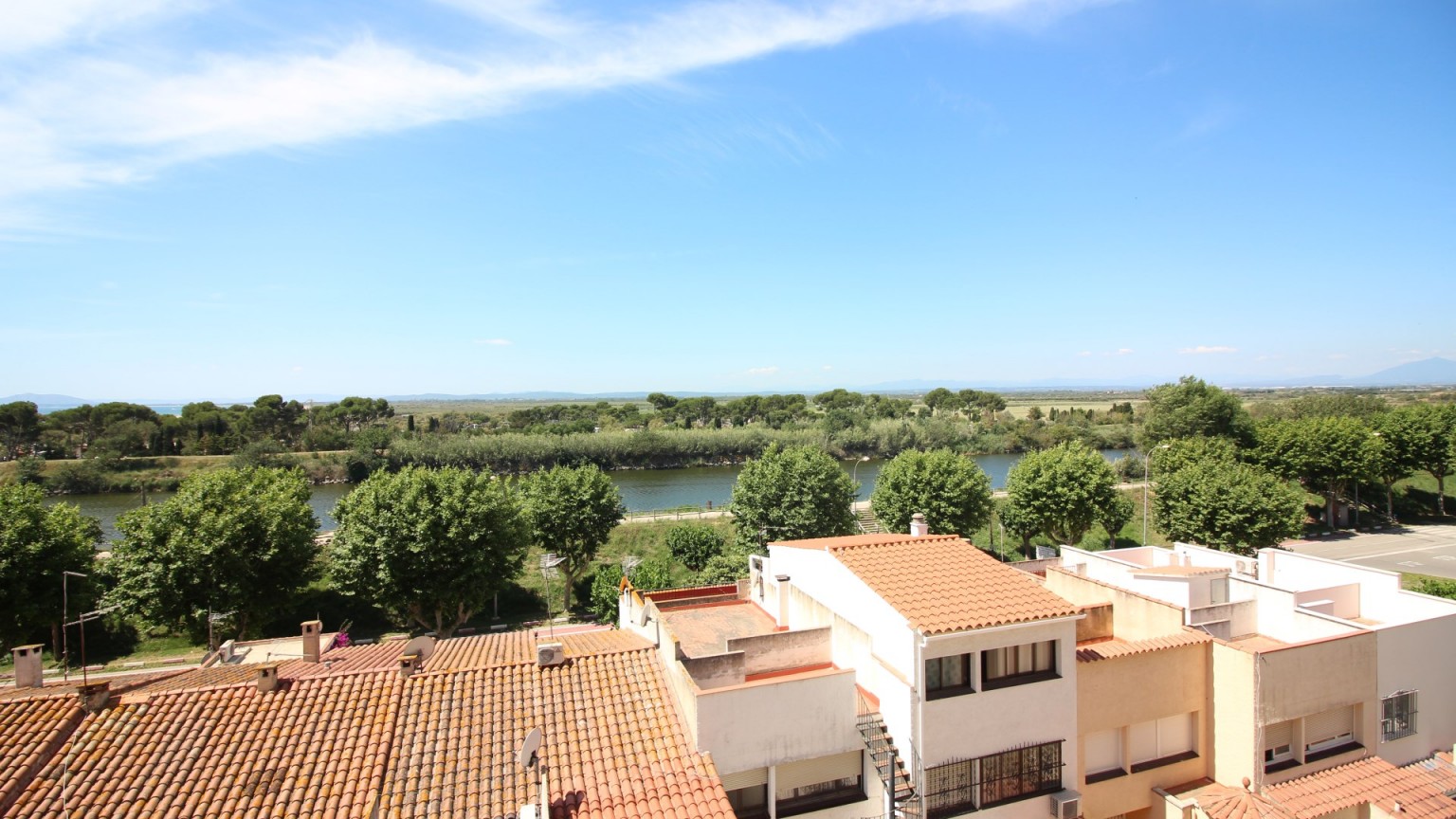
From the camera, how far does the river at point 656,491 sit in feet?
155

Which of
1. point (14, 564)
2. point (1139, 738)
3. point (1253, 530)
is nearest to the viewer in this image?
point (1139, 738)

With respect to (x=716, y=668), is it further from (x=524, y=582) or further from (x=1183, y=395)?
(x=1183, y=395)

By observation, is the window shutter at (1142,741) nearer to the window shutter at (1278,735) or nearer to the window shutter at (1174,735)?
the window shutter at (1174,735)

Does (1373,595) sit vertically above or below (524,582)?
above

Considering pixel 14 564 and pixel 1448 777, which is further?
pixel 14 564

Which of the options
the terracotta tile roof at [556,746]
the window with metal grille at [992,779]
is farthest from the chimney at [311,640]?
the window with metal grille at [992,779]

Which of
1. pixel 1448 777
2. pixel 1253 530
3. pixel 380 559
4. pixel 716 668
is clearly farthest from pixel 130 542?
pixel 1253 530

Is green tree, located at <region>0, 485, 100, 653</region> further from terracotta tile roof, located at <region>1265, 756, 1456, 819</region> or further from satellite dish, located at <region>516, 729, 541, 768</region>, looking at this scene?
terracotta tile roof, located at <region>1265, 756, 1456, 819</region>

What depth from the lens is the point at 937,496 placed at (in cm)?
2777

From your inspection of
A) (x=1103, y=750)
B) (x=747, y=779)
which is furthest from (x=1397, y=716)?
(x=747, y=779)

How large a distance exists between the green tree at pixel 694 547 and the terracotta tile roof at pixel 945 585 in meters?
16.9

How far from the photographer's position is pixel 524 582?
28078mm

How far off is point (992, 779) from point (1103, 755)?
2.22 m

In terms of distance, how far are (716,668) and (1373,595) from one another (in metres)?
12.0
